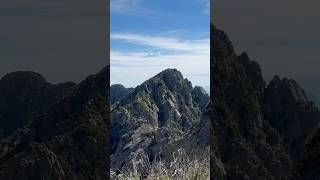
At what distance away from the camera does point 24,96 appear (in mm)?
7742

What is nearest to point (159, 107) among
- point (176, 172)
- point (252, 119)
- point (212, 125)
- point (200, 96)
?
point (200, 96)

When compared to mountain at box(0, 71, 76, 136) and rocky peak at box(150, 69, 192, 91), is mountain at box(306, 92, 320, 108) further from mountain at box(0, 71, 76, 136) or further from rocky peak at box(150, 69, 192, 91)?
rocky peak at box(150, 69, 192, 91)

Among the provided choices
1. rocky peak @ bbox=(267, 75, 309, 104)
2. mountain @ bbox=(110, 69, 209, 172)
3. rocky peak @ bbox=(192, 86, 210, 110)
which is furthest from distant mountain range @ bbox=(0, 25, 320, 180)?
rocky peak @ bbox=(192, 86, 210, 110)

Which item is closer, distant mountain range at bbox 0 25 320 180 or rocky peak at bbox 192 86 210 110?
distant mountain range at bbox 0 25 320 180

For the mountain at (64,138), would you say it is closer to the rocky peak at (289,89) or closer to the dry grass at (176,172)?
the dry grass at (176,172)

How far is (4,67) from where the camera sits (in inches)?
293

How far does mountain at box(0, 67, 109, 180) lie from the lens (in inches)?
296

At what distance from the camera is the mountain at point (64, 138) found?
7.51m

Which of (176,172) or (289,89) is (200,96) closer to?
(289,89)

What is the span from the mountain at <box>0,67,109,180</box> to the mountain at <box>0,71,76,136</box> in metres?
0.01

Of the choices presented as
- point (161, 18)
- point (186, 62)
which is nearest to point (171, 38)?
point (161, 18)

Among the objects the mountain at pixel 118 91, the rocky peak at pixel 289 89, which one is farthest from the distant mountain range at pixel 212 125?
the mountain at pixel 118 91

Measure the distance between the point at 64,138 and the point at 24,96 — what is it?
727mm

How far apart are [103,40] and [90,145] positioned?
129cm
